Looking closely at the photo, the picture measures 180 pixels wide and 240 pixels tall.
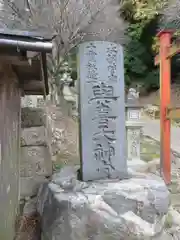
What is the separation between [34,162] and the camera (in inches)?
180

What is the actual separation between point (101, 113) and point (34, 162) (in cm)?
150

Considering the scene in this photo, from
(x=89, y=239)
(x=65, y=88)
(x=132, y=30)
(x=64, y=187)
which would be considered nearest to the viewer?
(x=89, y=239)

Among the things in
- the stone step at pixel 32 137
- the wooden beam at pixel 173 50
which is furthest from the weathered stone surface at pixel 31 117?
the wooden beam at pixel 173 50

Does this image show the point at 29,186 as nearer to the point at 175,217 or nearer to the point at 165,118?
the point at 175,217

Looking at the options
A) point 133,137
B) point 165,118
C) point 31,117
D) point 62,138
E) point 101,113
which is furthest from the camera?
point 62,138

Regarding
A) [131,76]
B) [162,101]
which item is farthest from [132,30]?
[162,101]

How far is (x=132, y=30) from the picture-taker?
1706 centimetres

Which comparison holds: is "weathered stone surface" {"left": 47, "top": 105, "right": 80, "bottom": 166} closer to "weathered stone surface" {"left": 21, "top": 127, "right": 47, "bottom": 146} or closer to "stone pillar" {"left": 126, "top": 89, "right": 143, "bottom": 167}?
"stone pillar" {"left": 126, "top": 89, "right": 143, "bottom": 167}

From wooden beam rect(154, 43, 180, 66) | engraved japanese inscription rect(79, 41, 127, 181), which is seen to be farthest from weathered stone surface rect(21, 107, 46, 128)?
wooden beam rect(154, 43, 180, 66)

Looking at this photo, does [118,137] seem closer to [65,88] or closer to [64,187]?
[64,187]

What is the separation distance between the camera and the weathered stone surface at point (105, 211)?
3.15 m

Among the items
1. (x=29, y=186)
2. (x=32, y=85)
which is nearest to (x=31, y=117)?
(x=32, y=85)

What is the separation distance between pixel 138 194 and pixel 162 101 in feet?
11.0

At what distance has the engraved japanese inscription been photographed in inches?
145
